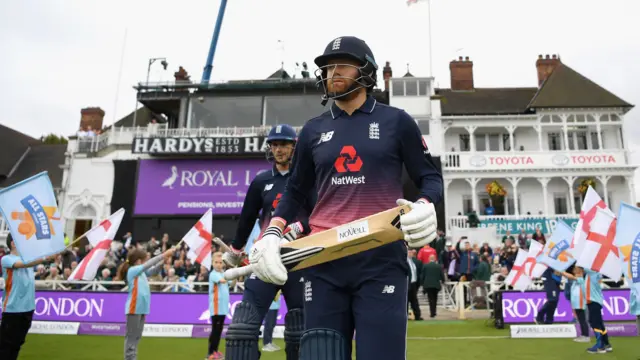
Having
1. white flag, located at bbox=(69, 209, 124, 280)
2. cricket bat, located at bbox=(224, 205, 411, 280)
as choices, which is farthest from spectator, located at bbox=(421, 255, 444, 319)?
cricket bat, located at bbox=(224, 205, 411, 280)

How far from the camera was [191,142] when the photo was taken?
31.9 m

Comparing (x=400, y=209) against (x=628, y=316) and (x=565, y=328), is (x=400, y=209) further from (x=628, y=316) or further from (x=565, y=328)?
(x=628, y=316)

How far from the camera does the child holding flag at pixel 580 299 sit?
10.6 meters

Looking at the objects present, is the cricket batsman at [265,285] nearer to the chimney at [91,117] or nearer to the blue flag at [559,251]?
the blue flag at [559,251]

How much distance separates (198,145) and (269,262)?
30103mm

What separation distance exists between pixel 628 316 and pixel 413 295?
6000 mm

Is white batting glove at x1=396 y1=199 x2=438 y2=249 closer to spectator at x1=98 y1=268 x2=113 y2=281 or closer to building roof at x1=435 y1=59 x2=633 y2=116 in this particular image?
spectator at x1=98 y1=268 x2=113 y2=281

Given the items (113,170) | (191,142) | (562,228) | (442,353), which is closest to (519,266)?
(562,228)

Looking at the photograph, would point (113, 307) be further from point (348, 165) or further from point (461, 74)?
point (461, 74)

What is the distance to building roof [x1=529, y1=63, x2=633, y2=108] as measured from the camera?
33.8 m

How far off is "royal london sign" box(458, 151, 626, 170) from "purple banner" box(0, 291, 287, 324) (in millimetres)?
22865

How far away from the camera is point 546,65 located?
127ft

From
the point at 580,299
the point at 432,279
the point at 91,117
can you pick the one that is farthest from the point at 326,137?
the point at 91,117

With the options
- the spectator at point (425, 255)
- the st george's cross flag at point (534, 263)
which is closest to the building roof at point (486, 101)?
the spectator at point (425, 255)
